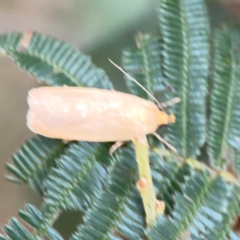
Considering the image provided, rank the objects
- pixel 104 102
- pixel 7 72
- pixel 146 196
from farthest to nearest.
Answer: pixel 7 72 < pixel 104 102 < pixel 146 196

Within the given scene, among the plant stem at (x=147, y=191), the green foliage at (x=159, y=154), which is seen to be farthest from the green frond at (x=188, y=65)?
the plant stem at (x=147, y=191)

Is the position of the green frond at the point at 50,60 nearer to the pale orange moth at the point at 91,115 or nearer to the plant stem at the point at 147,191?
the pale orange moth at the point at 91,115

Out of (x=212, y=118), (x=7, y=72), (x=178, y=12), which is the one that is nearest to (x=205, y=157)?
(x=212, y=118)

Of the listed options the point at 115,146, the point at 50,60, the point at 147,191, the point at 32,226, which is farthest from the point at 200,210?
the point at 50,60

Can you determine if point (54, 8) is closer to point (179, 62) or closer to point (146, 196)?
point (179, 62)

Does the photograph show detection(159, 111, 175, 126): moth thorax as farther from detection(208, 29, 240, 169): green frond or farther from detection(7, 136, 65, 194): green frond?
detection(7, 136, 65, 194): green frond

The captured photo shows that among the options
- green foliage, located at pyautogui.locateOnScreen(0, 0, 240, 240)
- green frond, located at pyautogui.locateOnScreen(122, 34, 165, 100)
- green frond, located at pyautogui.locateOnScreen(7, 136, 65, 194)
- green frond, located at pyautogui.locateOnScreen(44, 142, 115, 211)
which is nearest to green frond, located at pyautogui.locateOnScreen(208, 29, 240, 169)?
green foliage, located at pyautogui.locateOnScreen(0, 0, 240, 240)

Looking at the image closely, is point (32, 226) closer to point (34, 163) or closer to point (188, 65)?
point (34, 163)
